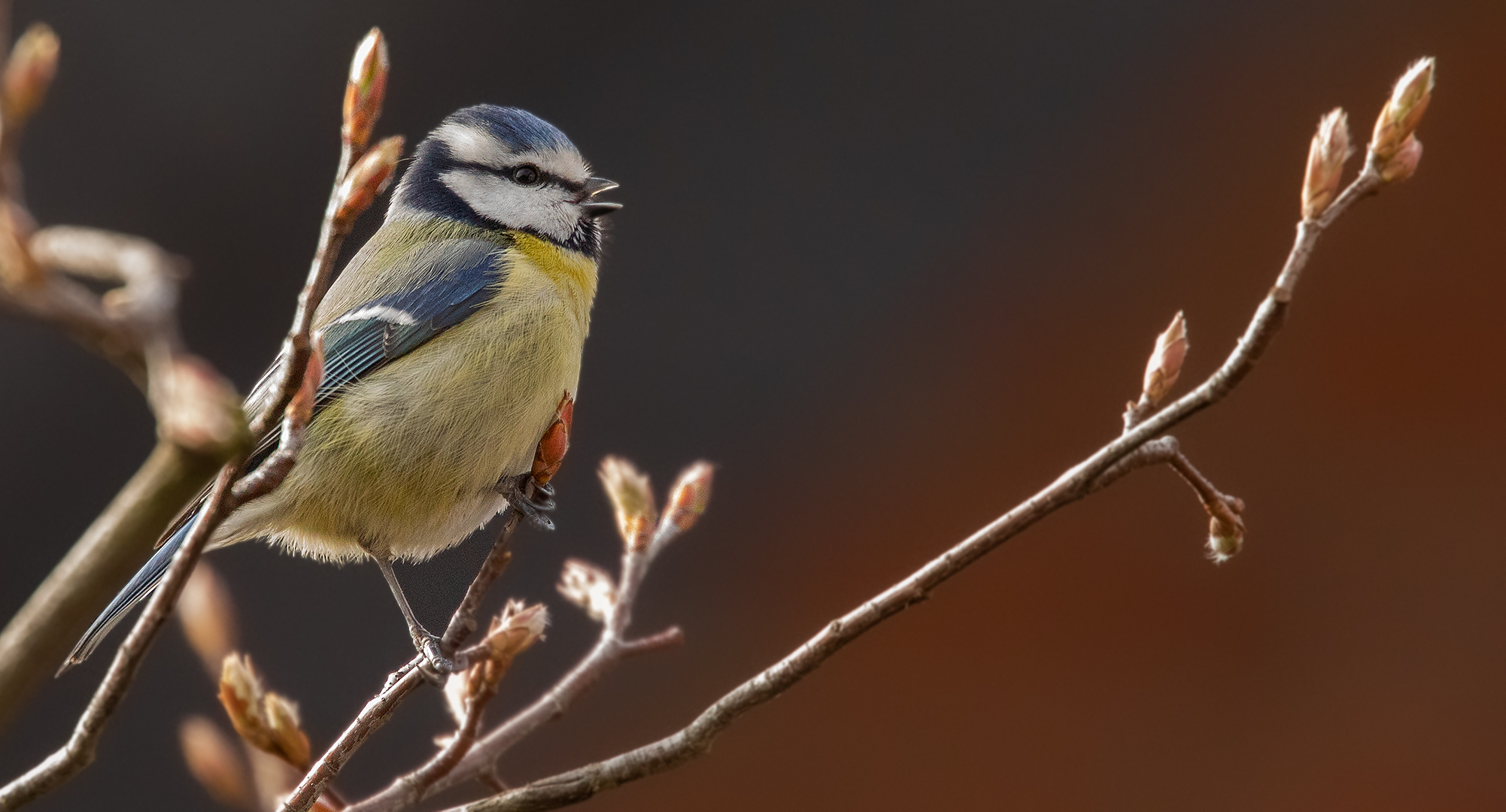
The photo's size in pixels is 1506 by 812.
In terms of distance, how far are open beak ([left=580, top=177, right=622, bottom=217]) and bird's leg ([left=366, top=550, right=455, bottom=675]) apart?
0.52 m

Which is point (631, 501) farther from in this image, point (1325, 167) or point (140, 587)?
point (140, 587)

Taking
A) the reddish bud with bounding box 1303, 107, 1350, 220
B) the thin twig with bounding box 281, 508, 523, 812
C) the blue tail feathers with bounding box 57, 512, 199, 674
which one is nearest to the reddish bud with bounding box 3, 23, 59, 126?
the thin twig with bounding box 281, 508, 523, 812

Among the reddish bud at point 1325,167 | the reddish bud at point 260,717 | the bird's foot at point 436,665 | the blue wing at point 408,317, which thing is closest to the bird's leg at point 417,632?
the bird's foot at point 436,665

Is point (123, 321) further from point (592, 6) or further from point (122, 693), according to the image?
point (592, 6)

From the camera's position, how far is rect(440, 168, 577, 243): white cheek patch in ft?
5.66

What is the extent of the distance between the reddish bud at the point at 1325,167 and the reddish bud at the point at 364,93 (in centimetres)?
55

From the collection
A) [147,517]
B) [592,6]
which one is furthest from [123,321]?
[592,6]

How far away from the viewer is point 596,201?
174 cm

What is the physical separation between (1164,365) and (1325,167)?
15cm

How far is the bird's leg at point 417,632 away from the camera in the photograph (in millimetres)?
944

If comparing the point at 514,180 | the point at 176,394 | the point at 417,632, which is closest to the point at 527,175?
the point at 514,180

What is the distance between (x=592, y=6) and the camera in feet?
9.70

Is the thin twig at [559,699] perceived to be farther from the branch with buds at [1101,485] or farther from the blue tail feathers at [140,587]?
the blue tail feathers at [140,587]

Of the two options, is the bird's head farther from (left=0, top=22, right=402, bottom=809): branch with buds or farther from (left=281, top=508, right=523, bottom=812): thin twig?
(left=0, top=22, right=402, bottom=809): branch with buds
